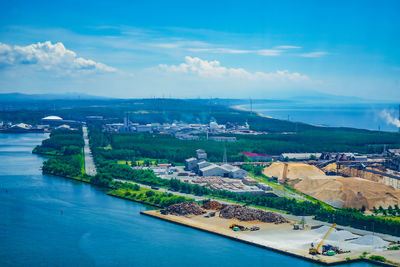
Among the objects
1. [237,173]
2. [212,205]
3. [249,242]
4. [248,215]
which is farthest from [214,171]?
[249,242]

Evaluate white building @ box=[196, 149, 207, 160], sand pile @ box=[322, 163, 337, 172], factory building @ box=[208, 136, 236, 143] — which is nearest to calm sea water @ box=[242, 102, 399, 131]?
factory building @ box=[208, 136, 236, 143]

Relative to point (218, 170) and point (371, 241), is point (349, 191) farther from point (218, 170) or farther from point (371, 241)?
point (218, 170)

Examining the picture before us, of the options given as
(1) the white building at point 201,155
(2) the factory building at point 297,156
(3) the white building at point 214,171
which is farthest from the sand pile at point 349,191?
(2) the factory building at point 297,156

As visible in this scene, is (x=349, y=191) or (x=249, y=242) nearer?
(x=249, y=242)

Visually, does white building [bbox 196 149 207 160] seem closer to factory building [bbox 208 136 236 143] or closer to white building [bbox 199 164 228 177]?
white building [bbox 199 164 228 177]

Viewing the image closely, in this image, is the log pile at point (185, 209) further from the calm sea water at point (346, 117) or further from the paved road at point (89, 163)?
the calm sea water at point (346, 117)

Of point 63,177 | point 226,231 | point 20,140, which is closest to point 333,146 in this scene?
point 63,177
